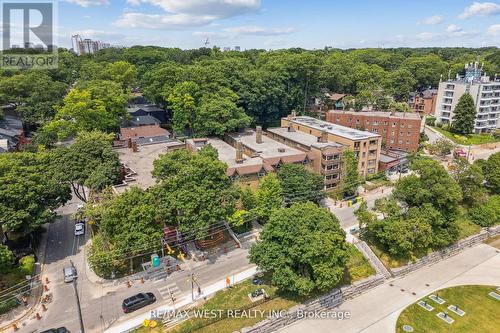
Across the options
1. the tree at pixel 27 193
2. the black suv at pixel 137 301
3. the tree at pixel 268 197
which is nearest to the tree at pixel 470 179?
the tree at pixel 268 197

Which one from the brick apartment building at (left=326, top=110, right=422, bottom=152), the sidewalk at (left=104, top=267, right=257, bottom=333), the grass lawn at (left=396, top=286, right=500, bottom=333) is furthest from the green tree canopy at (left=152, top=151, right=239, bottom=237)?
the brick apartment building at (left=326, top=110, right=422, bottom=152)

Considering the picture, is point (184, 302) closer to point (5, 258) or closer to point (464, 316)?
point (5, 258)

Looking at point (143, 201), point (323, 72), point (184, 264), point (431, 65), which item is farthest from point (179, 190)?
point (431, 65)

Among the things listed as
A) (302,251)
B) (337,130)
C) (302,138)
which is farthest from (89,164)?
(337,130)

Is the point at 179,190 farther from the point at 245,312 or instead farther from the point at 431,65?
the point at 431,65

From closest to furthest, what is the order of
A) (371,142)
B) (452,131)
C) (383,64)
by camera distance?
(371,142)
(452,131)
(383,64)

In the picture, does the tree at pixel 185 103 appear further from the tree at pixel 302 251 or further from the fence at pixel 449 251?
the fence at pixel 449 251
